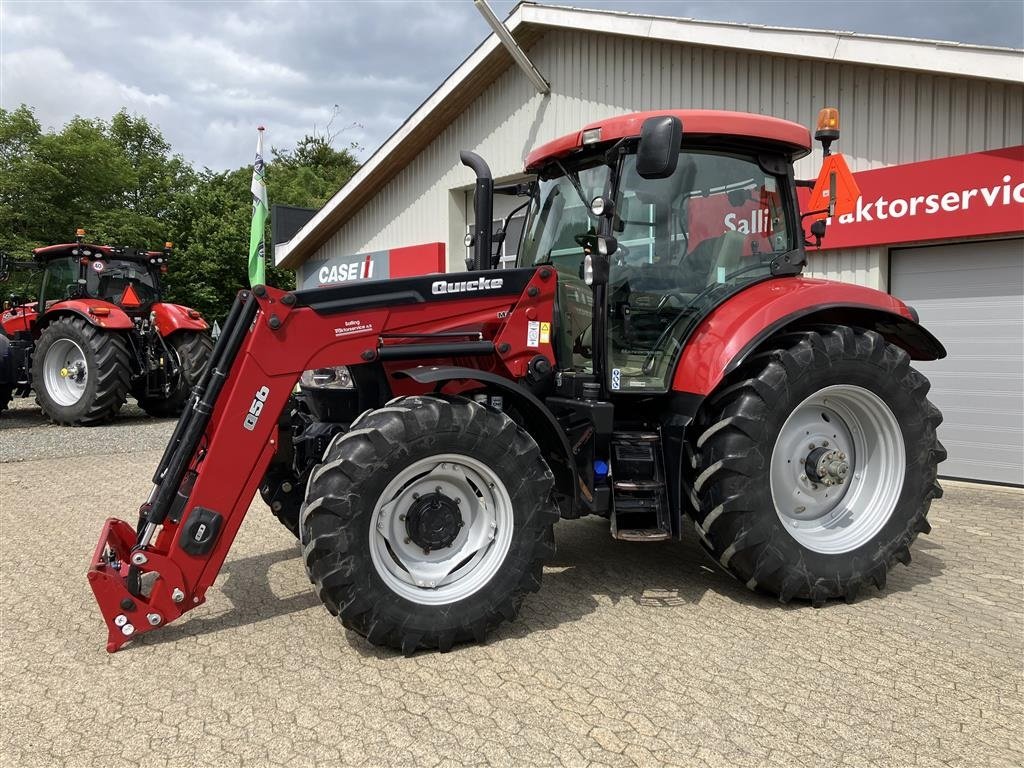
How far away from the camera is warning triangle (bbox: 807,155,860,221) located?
4.04 meters

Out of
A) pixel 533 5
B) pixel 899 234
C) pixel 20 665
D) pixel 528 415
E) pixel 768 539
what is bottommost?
pixel 20 665

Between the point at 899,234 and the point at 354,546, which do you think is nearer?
the point at 354,546

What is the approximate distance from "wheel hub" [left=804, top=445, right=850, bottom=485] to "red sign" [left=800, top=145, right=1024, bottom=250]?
3.32 meters

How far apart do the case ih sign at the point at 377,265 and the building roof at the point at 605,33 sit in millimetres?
484

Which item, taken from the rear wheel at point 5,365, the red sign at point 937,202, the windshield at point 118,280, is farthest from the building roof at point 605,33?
the rear wheel at point 5,365

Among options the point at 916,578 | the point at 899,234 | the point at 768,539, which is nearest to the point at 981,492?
the point at 899,234

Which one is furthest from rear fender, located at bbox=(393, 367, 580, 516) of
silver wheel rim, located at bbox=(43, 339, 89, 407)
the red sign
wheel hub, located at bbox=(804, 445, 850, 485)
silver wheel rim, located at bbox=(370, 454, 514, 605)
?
silver wheel rim, located at bbox=(43, 339, 89, 407)

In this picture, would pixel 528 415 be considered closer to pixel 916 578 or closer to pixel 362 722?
pixel 362 722

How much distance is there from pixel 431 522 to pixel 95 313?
9.07 metres

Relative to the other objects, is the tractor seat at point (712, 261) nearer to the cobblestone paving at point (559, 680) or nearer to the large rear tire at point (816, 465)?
the large rear tire at point (816, 465)

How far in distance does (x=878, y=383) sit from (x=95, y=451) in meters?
8.20

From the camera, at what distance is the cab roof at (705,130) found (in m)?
3.73

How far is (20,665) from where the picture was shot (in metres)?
3.14

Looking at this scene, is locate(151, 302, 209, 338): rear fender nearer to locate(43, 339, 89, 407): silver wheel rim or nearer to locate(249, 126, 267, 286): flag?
locate(43, 339, 89, 407): silver wheel rim
